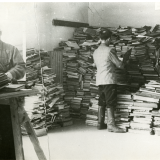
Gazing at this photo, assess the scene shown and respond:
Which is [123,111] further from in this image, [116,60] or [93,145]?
[93,145]

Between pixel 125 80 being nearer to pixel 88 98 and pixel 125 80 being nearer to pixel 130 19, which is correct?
pixel 88 98

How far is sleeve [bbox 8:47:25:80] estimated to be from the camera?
138 inches

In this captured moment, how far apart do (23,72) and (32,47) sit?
2091 mm

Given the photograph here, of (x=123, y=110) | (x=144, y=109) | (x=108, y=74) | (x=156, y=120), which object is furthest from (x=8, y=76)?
(x=156, y=120)

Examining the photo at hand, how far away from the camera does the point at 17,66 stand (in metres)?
3.53

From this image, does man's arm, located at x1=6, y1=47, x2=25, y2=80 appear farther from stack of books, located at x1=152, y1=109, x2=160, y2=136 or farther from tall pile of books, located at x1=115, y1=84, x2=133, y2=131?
stack of books, located at x1=152, y1=109, x2=160, y2=136

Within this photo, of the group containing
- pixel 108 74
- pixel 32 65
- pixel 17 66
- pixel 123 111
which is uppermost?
pixel 17 66

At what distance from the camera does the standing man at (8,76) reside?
10.3 ft

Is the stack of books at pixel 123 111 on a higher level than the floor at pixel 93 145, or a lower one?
higher

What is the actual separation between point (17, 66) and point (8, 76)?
0.57 ft

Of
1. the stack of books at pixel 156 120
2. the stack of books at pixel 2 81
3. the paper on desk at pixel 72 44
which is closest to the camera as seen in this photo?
the stack of books at pixel 2 81

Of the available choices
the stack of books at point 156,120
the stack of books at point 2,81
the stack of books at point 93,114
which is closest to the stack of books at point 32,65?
the stack of books at point 93,114

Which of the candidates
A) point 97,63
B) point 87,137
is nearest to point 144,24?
point 97,63

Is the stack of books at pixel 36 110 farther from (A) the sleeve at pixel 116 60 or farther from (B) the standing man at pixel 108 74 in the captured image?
(A) the sleeve at pixel 116 60
